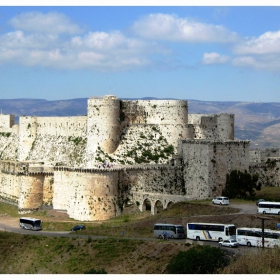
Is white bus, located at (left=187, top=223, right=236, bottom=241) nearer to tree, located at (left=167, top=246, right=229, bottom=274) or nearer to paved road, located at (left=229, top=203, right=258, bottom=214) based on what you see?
tree, located at (left=167, top=246, right=229, bottom=274)

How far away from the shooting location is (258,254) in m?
44.3

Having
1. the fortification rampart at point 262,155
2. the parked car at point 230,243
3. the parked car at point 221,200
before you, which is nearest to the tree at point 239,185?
the parked car at point 221,200

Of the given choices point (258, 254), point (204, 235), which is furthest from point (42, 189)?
point (258, 254)

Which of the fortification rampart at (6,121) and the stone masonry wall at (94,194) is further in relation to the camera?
the fortification rampart at (6,121)

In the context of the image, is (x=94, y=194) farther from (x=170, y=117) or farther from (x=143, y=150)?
(x=170, y=117)

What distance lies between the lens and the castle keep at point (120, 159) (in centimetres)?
6844

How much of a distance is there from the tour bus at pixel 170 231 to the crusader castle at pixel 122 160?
1072 centimetres

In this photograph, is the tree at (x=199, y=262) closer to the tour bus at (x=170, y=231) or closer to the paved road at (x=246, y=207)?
the tour bus at (x=170, y=231)

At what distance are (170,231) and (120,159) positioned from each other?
21.5 m

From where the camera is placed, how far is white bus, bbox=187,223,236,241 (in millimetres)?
52603

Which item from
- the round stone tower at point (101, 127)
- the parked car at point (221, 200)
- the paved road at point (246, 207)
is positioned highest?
the round stone tower at point (101, 127)

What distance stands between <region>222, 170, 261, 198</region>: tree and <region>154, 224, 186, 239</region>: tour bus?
11227 millimetres

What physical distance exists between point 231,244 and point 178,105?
31405 mm

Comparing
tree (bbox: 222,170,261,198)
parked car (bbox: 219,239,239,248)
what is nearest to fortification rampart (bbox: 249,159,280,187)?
tree (bbox: 222,170,261,198)
